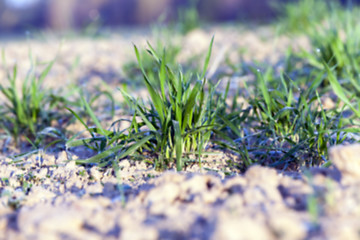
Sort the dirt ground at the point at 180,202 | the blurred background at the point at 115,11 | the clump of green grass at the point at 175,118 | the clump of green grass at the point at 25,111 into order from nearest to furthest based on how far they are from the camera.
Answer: the dirt ground at the point at 180,202 → the clump of green grass at the point at 175,118 → the clump of green grass at the point at 25,111 → the blurred background at the point at 115,11

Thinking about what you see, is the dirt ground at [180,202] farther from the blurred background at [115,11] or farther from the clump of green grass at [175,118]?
the blurred background at [115,11]

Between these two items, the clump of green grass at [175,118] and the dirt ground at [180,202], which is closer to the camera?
the dirt ground at [180,202]

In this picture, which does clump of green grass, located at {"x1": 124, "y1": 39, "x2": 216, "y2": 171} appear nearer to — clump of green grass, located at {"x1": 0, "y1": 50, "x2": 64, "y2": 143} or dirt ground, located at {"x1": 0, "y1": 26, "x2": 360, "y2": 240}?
dirt ground, located at {"x1": 0, "y1": 26, "x2": 360, "y2": 240}

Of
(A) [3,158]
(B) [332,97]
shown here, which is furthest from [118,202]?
(B) [332,97]

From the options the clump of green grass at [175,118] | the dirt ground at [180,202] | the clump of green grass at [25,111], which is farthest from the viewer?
the clump of green grass at [25,111]

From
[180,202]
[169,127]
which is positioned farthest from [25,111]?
[180,202]

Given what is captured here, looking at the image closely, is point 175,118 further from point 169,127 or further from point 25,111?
point 25,111

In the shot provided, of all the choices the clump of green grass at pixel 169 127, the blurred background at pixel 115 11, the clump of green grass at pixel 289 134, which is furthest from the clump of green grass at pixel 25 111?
the blurred background at pixel 115 11

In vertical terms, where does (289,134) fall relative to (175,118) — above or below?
below

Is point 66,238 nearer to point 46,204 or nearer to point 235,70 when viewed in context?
point 46,204

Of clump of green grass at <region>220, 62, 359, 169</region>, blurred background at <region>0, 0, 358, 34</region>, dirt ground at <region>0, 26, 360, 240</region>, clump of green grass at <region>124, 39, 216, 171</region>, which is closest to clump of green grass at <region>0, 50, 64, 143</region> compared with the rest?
dirt ground at <region>0, 26, 360, 240</region>
